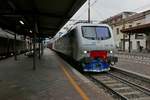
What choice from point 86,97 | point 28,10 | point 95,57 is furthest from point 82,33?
point 86,97

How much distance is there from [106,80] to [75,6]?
13.0 feet

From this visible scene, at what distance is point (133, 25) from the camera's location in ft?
186

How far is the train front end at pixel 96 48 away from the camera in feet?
50.2

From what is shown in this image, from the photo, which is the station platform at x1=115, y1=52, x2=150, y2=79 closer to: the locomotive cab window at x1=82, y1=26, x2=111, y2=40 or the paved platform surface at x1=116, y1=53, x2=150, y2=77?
the paved platform surface at x1=116, y1=53, x2=150, y2=77

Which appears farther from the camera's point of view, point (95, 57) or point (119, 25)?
point (119, 25)

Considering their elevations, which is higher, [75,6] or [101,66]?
[75,6]

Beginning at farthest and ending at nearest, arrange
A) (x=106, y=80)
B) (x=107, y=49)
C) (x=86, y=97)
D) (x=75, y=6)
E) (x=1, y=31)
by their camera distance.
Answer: (x=1, y=31) < (x=107, y=49) < (x=106, y=80) < (x=75, y=6) < (x=86, y=97)

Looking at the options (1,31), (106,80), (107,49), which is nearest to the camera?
(106,80)

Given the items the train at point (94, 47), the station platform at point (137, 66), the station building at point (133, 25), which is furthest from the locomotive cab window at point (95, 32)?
the station building at point (133, 25)

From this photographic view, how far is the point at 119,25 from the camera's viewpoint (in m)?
64.8

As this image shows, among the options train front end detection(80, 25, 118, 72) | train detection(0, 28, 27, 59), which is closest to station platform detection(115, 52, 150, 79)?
train front end detection(80, 25, 118, 72)

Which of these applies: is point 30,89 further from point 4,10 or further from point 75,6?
point 4,10

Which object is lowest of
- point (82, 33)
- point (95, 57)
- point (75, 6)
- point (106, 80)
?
point (106, 80)

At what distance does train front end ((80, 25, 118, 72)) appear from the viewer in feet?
50.2
